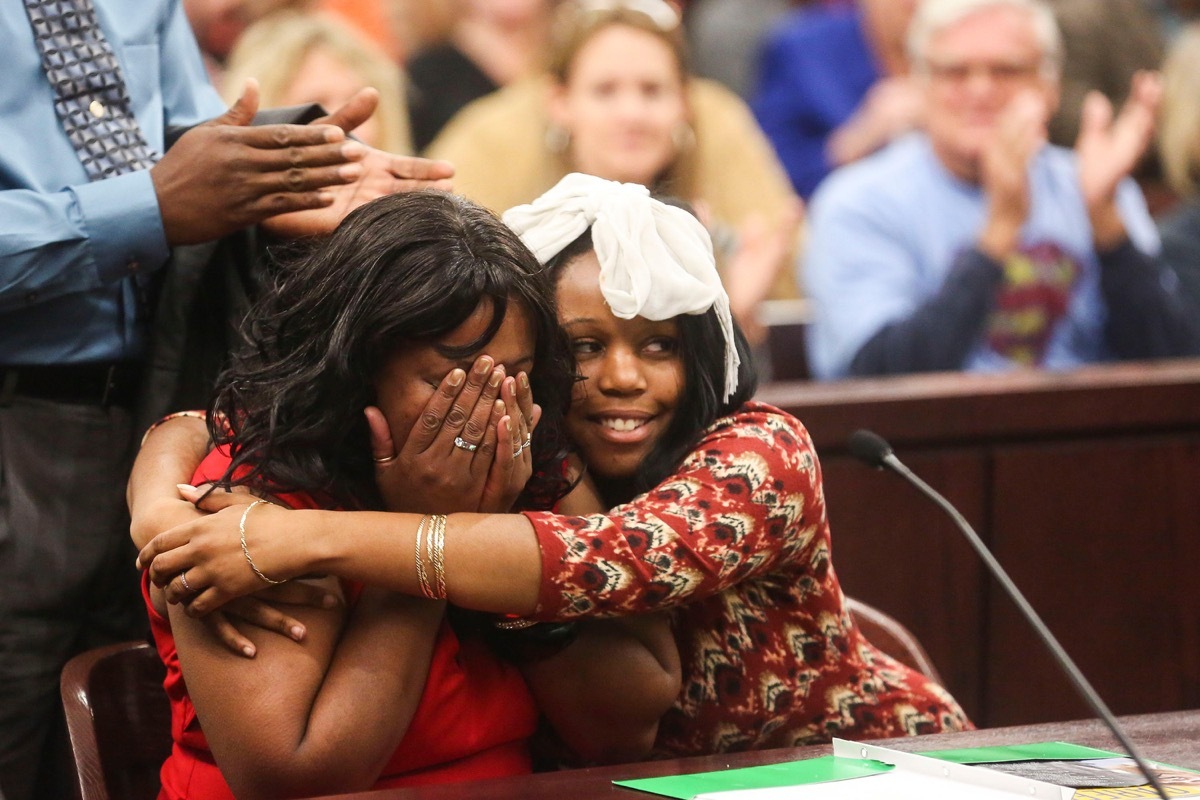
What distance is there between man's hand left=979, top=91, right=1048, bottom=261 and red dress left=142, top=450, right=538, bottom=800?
292cm

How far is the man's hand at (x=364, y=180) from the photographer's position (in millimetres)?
1997

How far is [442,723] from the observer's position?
1.69 m

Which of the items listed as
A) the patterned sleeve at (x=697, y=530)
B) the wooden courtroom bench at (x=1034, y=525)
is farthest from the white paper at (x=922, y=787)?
the wooden courtroom bench at (x=1034, y=525)

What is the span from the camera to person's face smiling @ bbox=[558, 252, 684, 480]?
6.11 ft

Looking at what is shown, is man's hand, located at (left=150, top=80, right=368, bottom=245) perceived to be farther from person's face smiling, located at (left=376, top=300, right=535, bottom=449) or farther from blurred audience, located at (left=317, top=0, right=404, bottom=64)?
blurred audience, located at (left=317, top=0, right=404, bottom=64)

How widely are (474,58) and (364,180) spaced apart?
10.5 feet

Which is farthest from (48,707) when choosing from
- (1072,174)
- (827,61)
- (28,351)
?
(827,61)

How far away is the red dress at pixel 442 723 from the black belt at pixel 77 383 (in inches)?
15.0

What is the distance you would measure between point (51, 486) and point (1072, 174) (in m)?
3.71

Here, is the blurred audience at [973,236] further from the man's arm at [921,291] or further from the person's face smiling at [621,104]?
the person's face smiling at [621,104]

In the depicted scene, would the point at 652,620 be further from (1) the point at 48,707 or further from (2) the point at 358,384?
(1) the point at 48,707

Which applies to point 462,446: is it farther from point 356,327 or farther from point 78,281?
point 78,281

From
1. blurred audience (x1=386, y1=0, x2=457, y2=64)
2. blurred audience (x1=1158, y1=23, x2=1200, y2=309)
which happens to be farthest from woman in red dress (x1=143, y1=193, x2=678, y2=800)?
blurred audience (x1=1158, y1=23, x2=1200, y2=309)

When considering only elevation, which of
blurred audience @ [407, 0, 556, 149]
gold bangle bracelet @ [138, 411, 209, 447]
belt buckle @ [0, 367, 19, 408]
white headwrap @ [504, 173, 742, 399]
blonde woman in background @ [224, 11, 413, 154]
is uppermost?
blurred audience @ [407, 0, 556, 149]
